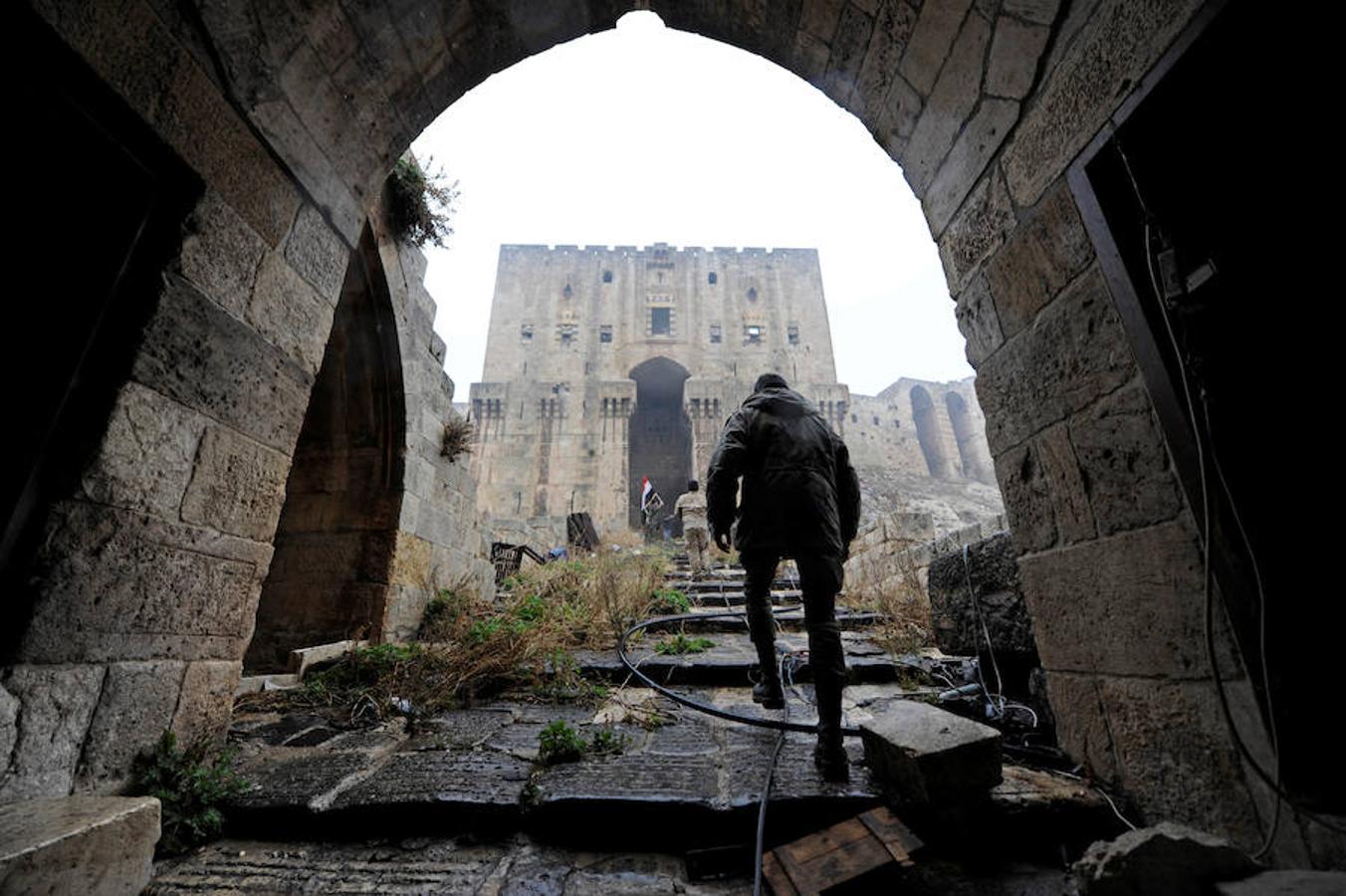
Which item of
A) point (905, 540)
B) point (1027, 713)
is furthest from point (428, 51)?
point (905, 540)

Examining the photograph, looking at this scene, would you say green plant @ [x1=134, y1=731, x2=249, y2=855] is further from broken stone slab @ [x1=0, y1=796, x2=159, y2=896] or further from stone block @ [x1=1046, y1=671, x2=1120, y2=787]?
stone block @ [x1=1046, y1=671, x2=1120, y2=787]

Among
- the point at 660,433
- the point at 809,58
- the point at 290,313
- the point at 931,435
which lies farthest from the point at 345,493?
the point at 931,435

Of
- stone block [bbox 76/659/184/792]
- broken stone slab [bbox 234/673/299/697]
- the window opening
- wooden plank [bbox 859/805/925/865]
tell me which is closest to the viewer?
wooden plank [bbox 859/805/925/865]

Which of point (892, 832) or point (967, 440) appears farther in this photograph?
point (967, 440)

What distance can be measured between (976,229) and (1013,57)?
0.59 meters

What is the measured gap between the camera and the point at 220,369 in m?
1.99

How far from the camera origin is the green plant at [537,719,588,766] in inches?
83.1

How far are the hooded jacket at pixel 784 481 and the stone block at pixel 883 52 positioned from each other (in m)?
1.56

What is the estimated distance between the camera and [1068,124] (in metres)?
1.72

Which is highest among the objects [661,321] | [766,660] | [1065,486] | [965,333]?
[661,321]

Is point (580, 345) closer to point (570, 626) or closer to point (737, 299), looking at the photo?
point (737, 299)

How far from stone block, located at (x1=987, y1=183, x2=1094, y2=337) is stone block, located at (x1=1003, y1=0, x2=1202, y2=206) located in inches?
3.8

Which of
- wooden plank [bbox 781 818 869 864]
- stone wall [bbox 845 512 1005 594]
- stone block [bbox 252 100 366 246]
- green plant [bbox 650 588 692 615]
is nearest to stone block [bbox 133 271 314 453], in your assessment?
stone block [bbox 252 100 366 246]

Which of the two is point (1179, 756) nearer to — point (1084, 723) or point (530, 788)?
point (1084, 723)
